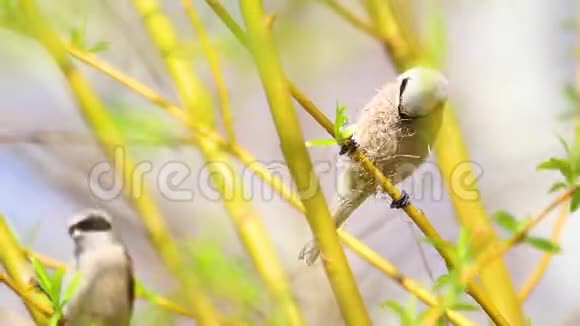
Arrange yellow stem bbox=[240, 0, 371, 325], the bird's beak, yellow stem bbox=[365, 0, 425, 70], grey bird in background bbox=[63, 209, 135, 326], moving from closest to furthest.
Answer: yellow stem bbox=[240, 0, 371, 325]
yellow stem bbox=[365, 0, 425, 70]
grey bird in background bbox=[63, 209, 135, 326]
the bird's beak

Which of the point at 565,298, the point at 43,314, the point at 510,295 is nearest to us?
the point at 43,314

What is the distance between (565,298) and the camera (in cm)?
85

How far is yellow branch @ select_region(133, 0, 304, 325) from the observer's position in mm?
522

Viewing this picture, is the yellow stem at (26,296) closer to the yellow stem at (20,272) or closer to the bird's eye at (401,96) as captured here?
the yellow stem at (20,272)

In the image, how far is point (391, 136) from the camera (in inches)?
21.3

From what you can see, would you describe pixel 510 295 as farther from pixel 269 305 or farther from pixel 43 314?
pixel 43 314

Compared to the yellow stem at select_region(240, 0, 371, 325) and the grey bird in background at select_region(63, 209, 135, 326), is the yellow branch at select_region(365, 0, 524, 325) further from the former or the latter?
the grey bird in background at select_region(63, 209, 135, 326)

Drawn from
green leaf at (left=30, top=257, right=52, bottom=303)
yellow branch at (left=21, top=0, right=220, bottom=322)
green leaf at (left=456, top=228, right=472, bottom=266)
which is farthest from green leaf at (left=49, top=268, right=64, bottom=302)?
green leaf at (left=456, top=228, right=472, bottom=266)

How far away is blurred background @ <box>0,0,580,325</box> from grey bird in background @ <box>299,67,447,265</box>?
2cm

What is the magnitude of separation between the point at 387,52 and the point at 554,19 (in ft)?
1.11

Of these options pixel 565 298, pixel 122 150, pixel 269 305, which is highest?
pixel 122 150

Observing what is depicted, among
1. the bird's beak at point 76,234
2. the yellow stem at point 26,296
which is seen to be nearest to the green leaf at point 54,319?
the yellow stem at point 26,296

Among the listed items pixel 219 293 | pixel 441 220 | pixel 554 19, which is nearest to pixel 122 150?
pixel 219 293

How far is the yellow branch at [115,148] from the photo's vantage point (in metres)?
0.50
